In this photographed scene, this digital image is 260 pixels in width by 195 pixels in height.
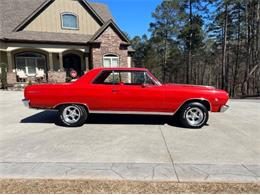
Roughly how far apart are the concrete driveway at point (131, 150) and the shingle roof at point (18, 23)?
1277cm

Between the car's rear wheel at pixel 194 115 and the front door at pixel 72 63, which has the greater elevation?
the front door at pixel 72 63

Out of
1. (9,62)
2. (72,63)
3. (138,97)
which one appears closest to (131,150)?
(138,97)

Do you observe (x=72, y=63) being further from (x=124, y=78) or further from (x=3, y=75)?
(x=124, y=78)

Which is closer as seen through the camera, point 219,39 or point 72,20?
point 72,20

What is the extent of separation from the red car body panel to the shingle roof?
13.5 metres

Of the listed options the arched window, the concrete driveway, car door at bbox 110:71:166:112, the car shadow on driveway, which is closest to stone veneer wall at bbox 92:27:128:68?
the arched window

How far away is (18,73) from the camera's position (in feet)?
59.1

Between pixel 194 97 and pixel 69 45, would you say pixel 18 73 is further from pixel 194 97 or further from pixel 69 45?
pixel 194 97

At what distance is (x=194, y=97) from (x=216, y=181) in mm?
3060

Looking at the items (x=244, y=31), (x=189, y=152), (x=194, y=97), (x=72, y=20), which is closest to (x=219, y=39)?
(x=244, y=31)

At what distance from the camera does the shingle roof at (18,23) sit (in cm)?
1752

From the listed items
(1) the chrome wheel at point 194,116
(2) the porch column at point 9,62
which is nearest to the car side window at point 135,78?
(1) the chrome wheel at point 194,116

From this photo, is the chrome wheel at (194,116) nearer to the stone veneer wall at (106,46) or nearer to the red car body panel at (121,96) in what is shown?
the red car body panel at (121,96)

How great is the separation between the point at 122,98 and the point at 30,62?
15831 mm
